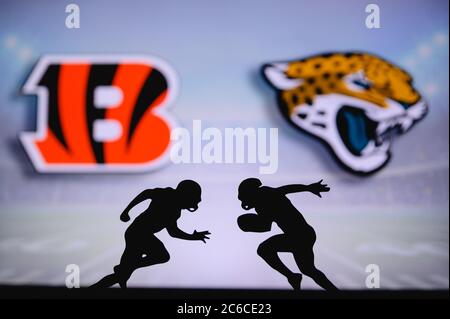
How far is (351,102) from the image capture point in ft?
10.4

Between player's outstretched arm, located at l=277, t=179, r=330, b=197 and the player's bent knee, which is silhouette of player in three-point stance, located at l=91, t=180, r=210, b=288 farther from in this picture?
player's outstretched arm, located at l=277, t=179, r=330, b=197

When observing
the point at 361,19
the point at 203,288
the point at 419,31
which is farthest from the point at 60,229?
the point at 419,31

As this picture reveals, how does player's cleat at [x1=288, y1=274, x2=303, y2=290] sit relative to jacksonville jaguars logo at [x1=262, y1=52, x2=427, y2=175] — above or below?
below

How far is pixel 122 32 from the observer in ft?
10.3

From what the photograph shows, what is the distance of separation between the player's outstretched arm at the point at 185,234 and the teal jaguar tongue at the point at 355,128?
1.24 meters

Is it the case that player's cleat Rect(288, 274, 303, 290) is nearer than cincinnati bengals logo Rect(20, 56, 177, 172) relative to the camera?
Yes

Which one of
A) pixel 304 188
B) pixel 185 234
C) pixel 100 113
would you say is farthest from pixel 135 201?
pixel 304 188

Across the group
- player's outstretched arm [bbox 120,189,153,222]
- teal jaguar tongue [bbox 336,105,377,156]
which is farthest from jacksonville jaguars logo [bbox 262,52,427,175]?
player's outstretched arm [bbox 120,189,153,222]

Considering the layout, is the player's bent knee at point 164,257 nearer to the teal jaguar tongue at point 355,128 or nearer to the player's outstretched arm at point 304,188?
the player's outstretched arm at point 304,188

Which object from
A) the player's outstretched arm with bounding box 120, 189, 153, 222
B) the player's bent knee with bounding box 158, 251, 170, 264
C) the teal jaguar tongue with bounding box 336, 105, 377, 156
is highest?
the teal jaguar tongue with bounding box 336, 105, 377, 156

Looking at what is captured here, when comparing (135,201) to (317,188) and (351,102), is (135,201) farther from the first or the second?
(351,102)

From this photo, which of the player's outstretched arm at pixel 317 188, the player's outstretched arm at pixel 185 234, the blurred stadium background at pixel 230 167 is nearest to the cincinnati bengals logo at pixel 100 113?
the blurred stadium background at pixel 230 167

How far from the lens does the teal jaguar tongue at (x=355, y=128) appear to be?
3143 millimetres

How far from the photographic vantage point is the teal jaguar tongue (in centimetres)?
314
